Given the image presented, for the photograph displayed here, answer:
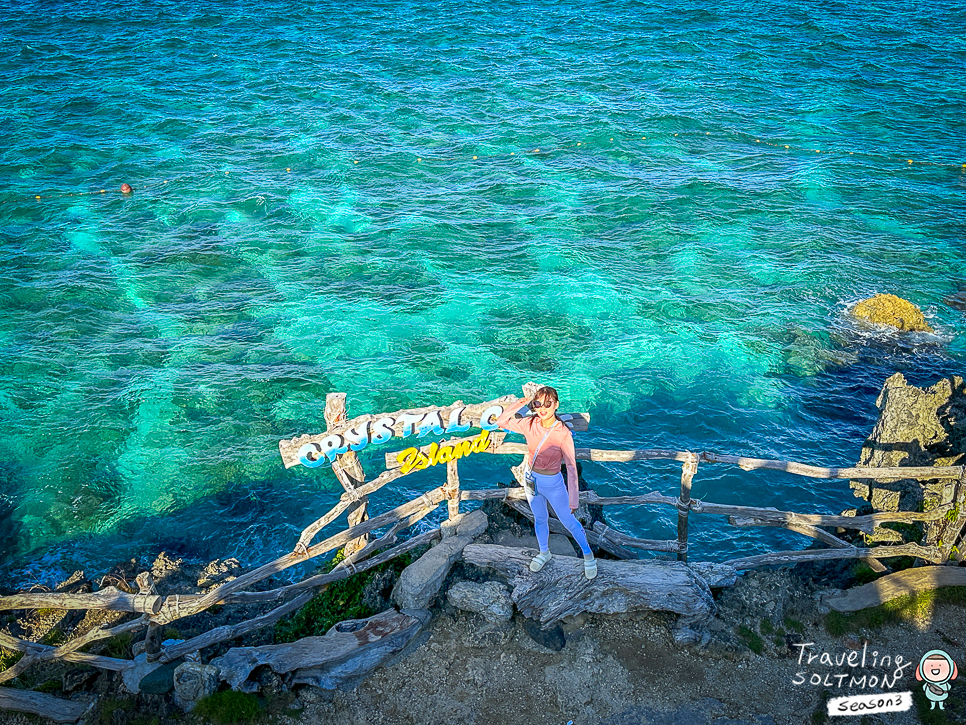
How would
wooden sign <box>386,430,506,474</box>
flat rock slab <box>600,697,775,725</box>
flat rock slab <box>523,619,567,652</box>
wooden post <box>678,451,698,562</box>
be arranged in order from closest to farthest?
1. flat rock slab <box>600,697,775,725</box>
2. flat rock slab <box>523,619,567,652</box>
3. wooden sign <box>386,430,506,474</box>
4. wooden post <box>678,451,698,562</box>

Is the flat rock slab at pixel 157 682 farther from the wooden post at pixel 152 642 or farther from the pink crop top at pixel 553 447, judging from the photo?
the pink crop top at pixel 553 447

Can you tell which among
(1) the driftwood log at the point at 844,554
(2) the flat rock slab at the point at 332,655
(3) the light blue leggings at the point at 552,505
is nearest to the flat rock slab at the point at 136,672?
(2) the flat rock slab at the point at 332,655

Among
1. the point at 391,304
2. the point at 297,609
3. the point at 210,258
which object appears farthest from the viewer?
the point at 210,258

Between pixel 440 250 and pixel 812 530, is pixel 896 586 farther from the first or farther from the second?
pixel 440 250

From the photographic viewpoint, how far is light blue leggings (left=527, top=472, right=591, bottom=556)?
→ 9.28m

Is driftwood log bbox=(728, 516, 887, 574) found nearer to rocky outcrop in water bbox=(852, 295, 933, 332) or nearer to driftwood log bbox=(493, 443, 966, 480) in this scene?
driftwood log bbox=(493, 443, 966, 480)

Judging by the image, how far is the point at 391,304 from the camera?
2181cm

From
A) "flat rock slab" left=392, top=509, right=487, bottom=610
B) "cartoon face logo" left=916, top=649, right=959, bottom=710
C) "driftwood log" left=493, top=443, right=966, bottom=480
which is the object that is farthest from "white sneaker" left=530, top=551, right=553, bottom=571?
"cartoon face logo" left=916, top=649, right=959, bottom=710

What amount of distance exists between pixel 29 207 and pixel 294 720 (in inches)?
951

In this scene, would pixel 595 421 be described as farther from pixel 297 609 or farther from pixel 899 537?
pixel 297 609

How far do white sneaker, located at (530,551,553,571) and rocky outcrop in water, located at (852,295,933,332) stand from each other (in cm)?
1451

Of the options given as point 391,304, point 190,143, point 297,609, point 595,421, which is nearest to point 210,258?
point 391,304

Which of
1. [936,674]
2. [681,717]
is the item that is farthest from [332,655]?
[936,674]

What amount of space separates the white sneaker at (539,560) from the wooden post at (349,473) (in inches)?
104
